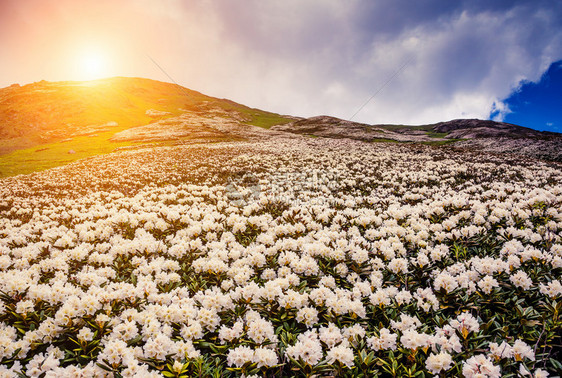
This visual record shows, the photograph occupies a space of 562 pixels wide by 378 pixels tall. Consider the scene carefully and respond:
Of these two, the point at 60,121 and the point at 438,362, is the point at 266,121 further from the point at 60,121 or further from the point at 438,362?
the point at 438,362

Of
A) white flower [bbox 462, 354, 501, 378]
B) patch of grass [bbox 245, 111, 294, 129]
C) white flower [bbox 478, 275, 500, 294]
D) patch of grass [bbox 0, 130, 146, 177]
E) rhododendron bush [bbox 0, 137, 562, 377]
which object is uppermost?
patch of grass [bbox 245, 111, 294, 129]

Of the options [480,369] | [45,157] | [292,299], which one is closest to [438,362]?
[480,369]

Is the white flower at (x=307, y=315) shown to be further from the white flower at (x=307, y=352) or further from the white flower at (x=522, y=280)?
the white flower at (x=522, y=280)

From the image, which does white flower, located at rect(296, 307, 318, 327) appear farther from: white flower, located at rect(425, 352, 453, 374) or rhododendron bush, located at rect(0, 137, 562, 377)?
white flower, located at rect(425, 352, 453, 374)

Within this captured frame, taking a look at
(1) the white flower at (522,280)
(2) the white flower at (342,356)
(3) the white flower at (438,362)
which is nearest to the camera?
(3) the white flower at (438,362)

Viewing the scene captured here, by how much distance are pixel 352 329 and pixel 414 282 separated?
2.27 metres

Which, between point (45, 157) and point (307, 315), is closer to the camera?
point (307, 315)

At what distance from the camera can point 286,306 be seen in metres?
4.36

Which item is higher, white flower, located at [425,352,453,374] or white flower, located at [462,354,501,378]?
white flower, located at [462,354,501,378]

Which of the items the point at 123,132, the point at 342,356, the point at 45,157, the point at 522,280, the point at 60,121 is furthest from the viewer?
the point at 60,121

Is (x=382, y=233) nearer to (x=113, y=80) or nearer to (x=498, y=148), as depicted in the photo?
(x=498, y=148)

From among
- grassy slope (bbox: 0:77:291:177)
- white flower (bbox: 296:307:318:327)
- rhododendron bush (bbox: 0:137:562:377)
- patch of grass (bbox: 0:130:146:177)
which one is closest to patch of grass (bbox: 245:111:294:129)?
grassy slope (bbox: 0:77:291:177)

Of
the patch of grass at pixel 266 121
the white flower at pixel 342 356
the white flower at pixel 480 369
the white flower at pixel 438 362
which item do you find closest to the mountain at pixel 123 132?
the patch of grass at pixel 266 121

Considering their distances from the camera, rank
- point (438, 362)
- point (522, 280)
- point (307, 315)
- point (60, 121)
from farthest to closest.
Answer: point (60, 121)
point (522, 280)
point (307, 315)
point (438, 362)
